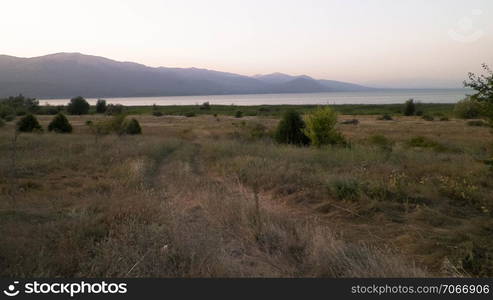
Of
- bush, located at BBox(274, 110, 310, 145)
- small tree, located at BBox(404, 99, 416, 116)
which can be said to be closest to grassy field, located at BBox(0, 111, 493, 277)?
bush, located at BBox(274, 110, 310, 145)

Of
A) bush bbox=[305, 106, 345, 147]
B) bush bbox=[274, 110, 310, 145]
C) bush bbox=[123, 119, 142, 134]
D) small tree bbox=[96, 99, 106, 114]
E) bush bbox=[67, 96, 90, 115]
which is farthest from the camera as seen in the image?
small tree bbox=[96, 99, 106, 114]

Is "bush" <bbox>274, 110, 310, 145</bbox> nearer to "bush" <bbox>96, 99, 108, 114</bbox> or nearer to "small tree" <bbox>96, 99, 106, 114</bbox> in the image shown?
"bush" <bbox>96, 99, 108, 114</bbox>

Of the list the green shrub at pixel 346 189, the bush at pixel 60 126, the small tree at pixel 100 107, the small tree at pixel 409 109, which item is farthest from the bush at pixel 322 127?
the small tree at pixel 100 107

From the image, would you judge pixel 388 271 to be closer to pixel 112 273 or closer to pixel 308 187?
pixel 112 273

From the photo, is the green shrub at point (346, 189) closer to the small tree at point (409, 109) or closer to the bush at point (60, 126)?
the bush at point (60, 126)

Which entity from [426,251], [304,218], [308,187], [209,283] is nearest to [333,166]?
[308,187]

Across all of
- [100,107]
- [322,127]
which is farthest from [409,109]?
[100,107]

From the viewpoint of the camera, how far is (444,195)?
7688mm

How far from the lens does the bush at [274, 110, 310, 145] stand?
22.1 metres

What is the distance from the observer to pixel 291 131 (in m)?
22.4

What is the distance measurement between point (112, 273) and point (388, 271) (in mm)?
3290

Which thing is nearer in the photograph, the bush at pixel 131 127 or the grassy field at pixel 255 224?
the grassy field at pixel 255 224

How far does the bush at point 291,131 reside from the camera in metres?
22.1

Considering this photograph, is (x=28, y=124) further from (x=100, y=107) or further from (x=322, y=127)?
(x=100, y=107)
